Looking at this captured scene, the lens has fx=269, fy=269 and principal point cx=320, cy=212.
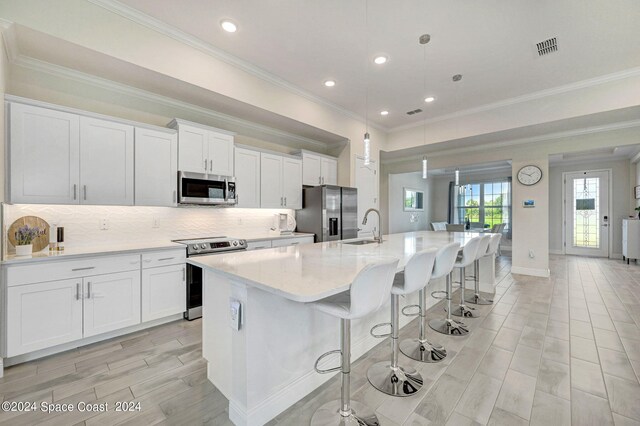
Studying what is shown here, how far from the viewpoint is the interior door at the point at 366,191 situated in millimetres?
5215

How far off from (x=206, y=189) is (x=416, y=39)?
3.03 metres

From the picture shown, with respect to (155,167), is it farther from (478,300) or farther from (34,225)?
(478,300)

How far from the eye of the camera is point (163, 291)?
9.66 feet

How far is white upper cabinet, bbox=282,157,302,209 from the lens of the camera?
4473 mm

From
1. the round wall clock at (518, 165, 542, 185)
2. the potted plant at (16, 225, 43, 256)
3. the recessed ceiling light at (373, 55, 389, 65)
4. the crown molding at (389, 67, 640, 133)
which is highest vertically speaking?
the recessed ceiling light at (373, 55, 389, 65)

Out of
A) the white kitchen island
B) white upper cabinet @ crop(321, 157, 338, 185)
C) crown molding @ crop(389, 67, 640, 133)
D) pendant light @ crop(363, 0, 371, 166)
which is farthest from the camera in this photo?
white upper cabinet @ crop(321, 157, 338, 185)

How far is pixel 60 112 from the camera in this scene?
2537 millimetres

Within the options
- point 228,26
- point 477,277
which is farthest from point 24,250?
point 477,277

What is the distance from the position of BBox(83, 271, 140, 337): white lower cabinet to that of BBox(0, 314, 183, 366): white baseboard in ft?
0.34

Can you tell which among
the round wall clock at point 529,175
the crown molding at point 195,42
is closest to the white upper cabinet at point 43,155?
the crown molding at point 195,42

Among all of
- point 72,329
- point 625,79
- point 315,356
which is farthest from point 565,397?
point 625,79

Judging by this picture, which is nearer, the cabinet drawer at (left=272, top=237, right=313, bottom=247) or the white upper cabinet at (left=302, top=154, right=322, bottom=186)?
the cabinet drawer at (left=272, top=237, right=313, bottom=247)

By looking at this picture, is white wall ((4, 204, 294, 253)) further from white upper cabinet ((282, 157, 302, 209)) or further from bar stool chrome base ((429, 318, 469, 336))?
bar stool chrome base ((429, 318, 469, 336))

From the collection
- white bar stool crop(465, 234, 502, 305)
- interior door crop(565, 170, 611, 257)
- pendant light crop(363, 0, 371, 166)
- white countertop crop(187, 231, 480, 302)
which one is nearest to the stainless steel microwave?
white countertop crop(187, 231, 480, 302)
